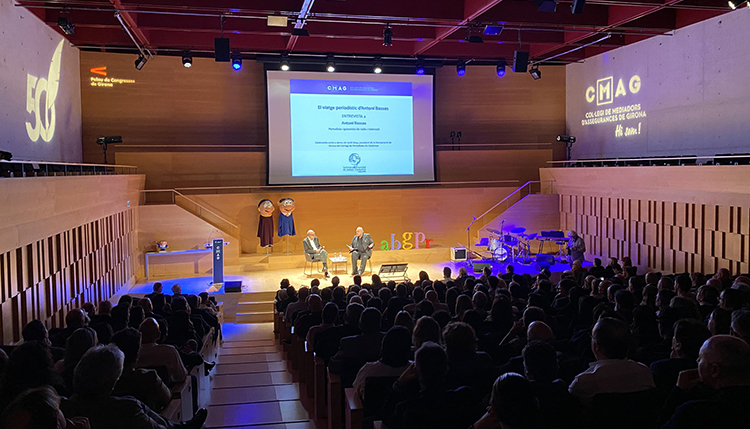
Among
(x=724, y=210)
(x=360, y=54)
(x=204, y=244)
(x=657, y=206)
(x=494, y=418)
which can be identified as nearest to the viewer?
(x=494, y=418)

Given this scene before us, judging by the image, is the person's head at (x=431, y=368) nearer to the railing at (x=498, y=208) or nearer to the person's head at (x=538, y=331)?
the person's head at (x=538, y=331)

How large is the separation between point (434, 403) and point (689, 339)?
162 cm

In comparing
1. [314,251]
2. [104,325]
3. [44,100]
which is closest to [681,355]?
[104,325]

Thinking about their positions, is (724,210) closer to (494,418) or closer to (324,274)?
(324,274)

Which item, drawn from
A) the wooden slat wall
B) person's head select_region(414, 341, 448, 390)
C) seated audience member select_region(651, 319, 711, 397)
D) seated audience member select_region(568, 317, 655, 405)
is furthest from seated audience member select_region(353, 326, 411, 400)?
the wooden slat wall

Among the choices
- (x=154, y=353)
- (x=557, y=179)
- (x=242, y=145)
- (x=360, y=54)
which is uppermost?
(x=360, y=54)

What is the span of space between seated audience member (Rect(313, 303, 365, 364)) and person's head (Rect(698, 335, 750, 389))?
8.70ft

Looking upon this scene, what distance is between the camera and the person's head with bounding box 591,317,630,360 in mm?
2996

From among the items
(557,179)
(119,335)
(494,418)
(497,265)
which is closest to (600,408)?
(494,418)

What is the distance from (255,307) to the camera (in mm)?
11109

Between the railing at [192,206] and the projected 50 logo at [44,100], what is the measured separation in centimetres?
309

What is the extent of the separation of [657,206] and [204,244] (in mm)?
10338

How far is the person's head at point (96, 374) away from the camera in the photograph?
265cm

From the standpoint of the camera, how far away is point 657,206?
39.1ft
